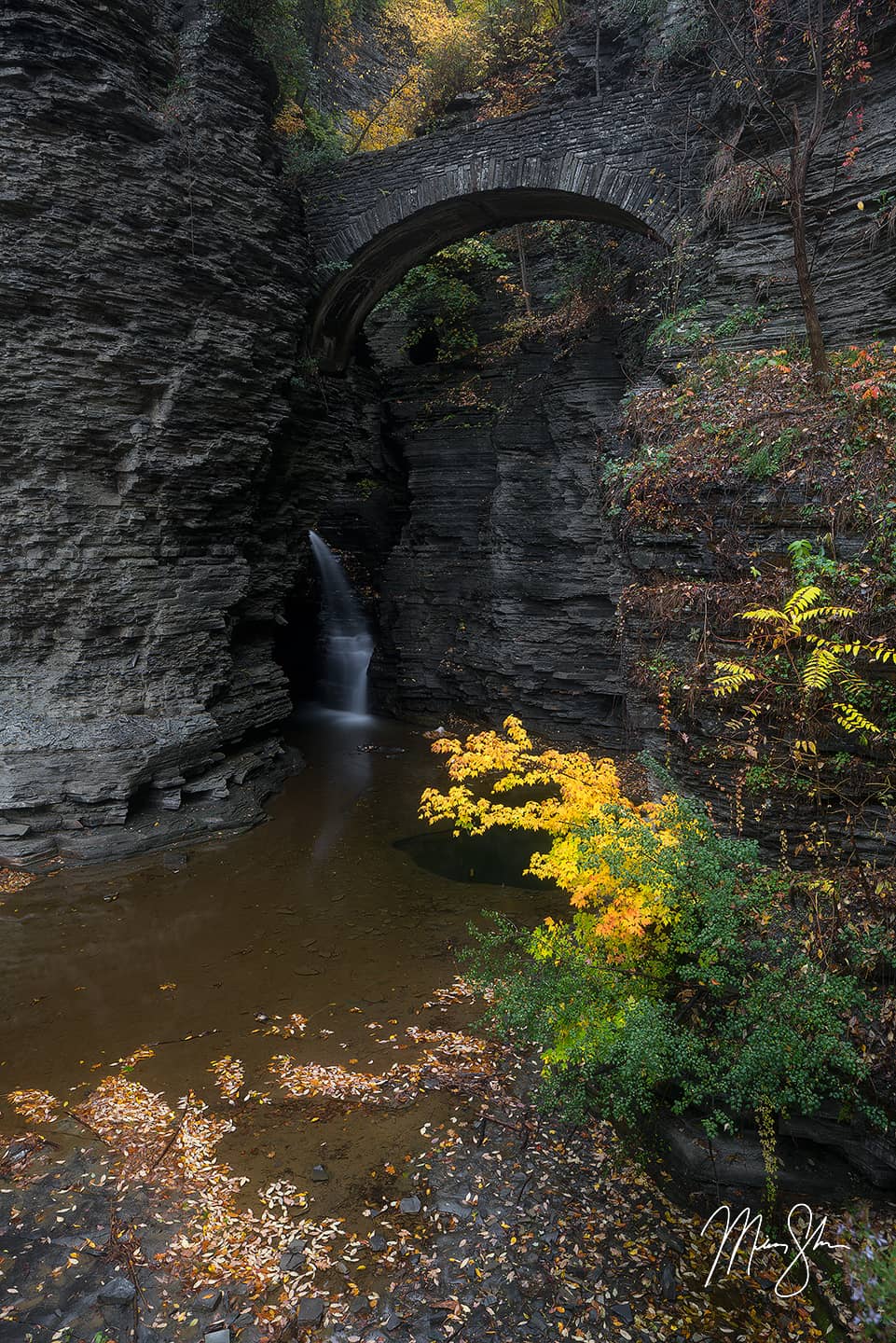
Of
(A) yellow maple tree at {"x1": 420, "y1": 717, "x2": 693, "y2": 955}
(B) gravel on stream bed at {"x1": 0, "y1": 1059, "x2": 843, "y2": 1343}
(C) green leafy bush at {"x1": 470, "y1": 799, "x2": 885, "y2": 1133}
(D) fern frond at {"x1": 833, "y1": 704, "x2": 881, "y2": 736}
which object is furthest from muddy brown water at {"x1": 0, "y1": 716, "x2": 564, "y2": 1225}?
(D) fern frond at {"x1": 833, "y1": 704, "x2": 881, "y2": 736}

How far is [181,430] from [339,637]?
31.0 ft

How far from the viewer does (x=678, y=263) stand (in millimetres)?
11055

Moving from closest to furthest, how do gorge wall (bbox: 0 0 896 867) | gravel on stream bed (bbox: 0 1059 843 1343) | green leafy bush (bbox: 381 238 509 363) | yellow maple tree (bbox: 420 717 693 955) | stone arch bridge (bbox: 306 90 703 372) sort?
gravel on stream bed (bbox: 0 1059 843 1343) < yellow maple tree (bbox: 420 717 693 955) < gorge wall (bbox: 0 0 896 867) < stone arch bridge (bbox: 306 90 703 372) < green leafy bush (bbox: 381 238 509 363)

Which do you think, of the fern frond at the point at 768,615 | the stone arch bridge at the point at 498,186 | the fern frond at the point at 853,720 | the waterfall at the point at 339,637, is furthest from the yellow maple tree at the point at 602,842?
the waterfall at the point at 339,637

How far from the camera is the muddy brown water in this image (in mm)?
5379

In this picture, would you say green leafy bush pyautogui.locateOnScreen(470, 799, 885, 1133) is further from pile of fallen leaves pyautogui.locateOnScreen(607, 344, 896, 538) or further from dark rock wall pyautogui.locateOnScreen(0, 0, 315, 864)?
dark rock wall pyautogui.locateOnScreen(0, 0, 315, 864)

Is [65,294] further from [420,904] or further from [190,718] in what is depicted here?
[420,904]

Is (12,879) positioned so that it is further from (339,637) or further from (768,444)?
(339,637)

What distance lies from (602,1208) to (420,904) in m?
4.64

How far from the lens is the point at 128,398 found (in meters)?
10.9

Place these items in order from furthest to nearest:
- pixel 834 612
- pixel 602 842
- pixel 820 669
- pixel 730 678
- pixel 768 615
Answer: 1. pixel 730 678
2. pixel 768 615
3. pixel 834 612
4. pixel 820 669
5. pixel 602 842

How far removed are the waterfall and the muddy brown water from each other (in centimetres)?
780

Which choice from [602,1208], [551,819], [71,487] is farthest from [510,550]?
[602,1208]

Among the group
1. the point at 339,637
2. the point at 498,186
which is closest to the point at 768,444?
the point at 498,186
